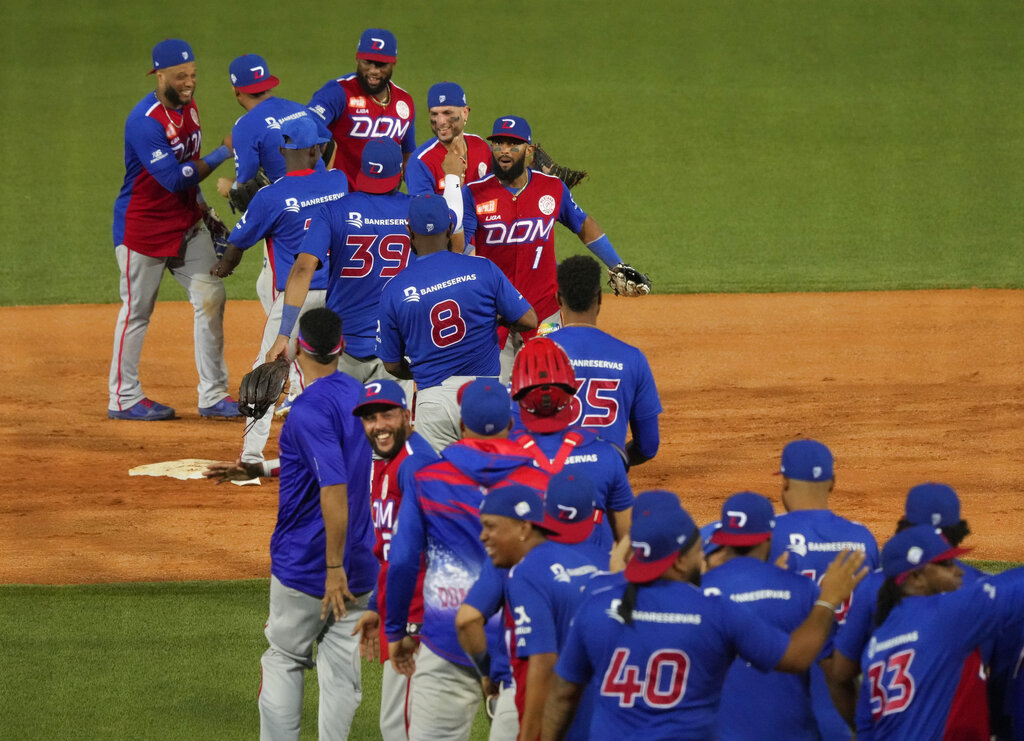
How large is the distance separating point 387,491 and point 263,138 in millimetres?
4837

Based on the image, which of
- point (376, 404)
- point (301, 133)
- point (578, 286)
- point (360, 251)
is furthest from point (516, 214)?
point (376, 404)

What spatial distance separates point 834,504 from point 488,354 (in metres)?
3.16

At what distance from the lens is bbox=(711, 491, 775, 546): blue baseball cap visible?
4.41 metres

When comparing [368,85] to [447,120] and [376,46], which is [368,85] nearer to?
[376,46]

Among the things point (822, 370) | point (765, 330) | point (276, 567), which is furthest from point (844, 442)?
point (276, 567)

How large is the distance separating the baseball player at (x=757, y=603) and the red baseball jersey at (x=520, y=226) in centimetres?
399

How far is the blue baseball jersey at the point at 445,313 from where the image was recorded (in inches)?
281

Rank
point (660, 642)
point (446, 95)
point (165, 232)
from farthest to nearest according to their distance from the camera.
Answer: point (165, 232)
point (446, 95)
point (660, 642)

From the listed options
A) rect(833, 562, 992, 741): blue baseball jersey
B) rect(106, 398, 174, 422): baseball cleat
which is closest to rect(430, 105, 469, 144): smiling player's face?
rect(106, 398, 174, 422): baseball cleat

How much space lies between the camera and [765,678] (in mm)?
4598

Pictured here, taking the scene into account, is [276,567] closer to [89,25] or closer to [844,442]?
[844,442]

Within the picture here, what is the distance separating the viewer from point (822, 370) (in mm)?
12570

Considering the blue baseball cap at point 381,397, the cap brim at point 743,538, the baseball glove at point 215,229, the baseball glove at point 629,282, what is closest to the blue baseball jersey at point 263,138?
the baseball glove at point 215,229

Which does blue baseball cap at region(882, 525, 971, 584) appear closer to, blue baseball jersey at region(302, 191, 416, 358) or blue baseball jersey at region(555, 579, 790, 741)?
blue baseball jersey at region(555, 579, 790, 741)
